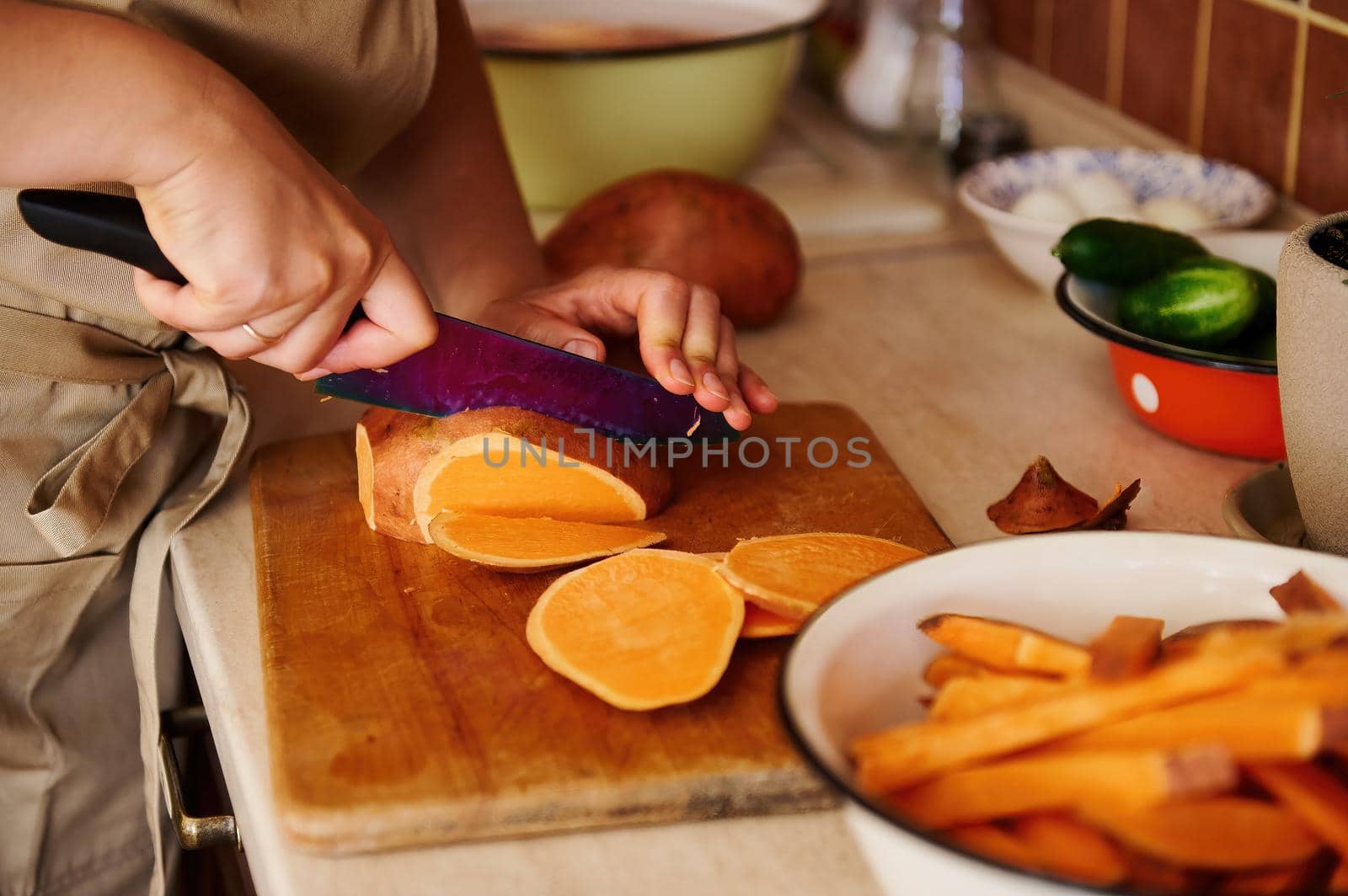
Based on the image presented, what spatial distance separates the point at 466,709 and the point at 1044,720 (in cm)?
38

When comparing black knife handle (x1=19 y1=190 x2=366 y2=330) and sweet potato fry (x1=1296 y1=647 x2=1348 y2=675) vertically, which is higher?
black knife handle (x1=19 y1=190 x2=366 y2=330)

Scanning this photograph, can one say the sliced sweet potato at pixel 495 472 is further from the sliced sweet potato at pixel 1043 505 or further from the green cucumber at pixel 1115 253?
the green cucumber at pixel 1115 253

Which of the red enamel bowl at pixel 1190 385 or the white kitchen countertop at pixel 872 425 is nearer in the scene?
the white kitchen countertop at pixel 872 425

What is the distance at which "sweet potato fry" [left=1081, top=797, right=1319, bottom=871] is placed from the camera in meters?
0.54

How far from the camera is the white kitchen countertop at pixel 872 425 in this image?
28.8 inches

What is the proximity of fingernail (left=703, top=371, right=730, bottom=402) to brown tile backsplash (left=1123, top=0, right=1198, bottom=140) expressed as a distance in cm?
89

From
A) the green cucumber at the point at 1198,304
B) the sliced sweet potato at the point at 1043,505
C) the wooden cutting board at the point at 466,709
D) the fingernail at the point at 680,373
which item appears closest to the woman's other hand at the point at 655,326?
the fingernail at the point at 680,373

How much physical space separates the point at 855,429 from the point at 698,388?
227 millimetres

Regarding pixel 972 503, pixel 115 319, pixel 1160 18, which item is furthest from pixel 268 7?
pixel 1160 18

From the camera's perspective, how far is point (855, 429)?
4.03ft

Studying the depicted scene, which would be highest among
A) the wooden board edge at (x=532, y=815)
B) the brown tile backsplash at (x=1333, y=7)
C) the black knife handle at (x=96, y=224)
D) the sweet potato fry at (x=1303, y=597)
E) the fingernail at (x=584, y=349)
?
the black knife handle at (x=96, y=224)

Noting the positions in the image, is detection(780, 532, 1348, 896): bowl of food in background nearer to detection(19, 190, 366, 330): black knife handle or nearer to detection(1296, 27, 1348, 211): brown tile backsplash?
detection(19, 190, 366, 330): black knife handle

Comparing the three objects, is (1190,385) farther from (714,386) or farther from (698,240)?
(698,240)

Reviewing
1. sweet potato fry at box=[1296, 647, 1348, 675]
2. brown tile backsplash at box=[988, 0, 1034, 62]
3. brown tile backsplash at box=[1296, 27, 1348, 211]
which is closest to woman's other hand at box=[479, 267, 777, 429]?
sweet potato fry at box=[1296, 647, 1348, 675]
